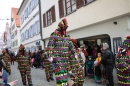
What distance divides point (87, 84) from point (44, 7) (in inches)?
443

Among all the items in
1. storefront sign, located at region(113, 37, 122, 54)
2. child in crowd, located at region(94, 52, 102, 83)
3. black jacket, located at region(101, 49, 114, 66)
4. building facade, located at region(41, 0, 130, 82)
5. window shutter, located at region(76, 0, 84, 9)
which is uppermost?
window shutter, located at region(76, 0, 84, 9)

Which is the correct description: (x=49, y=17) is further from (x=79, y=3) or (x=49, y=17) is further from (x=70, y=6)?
(x=79, y=3)

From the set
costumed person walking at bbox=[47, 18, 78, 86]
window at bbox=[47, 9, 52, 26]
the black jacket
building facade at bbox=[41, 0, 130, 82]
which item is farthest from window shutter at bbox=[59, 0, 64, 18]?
costumed person walking at bbox=[47, 18, 78, 86]

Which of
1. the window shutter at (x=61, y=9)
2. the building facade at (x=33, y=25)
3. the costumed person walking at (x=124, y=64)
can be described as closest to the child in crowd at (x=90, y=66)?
the costumed person walking at (x=124, y=64)

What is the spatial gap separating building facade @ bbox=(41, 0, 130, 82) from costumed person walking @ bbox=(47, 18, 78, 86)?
328cm

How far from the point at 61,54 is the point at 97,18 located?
4.57 metres

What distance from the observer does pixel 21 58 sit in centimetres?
727

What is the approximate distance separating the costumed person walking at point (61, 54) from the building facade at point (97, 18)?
3.28 metres

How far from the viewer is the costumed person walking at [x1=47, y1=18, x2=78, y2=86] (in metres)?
4.32

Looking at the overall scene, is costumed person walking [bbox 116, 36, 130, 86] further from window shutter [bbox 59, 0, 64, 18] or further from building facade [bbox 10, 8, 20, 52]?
building facade [bbox 10, 8, 20, 52]

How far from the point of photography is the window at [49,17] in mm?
14090

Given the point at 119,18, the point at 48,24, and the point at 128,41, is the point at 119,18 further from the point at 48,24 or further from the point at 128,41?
the point at 48,24

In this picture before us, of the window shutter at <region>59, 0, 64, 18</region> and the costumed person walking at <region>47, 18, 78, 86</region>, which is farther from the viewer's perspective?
the window shutter at <region>59, 0, 64, 18</region>

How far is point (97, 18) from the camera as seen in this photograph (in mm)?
8383
